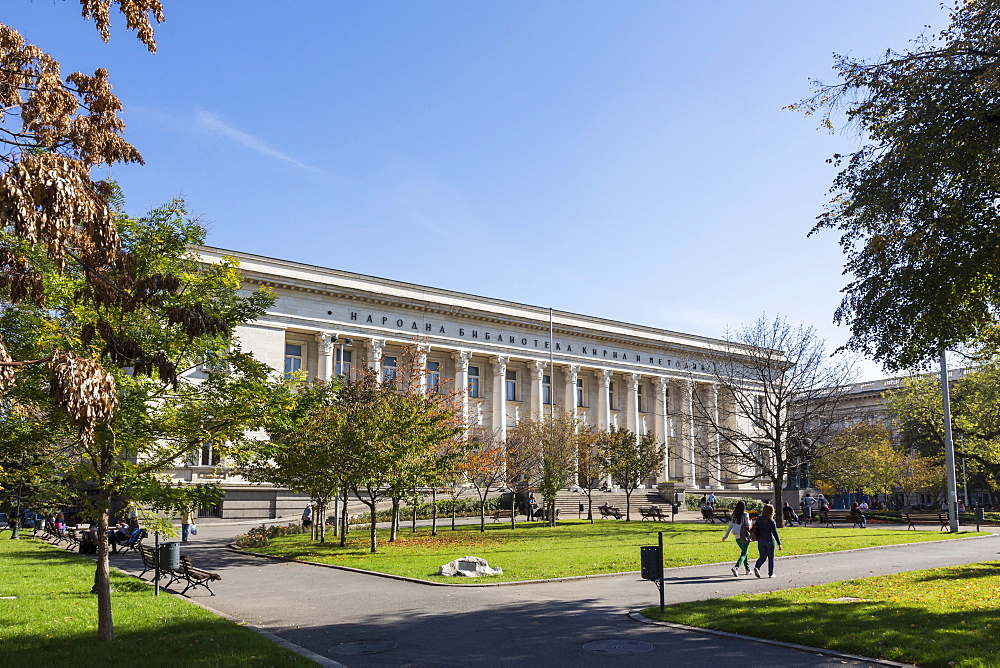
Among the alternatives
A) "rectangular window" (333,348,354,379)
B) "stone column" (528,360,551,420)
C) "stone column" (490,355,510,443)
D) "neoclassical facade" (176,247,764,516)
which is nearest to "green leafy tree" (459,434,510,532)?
"neoclassical facade" (176,247,764,516)

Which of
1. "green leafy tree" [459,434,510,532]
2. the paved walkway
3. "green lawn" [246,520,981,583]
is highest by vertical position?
"green leafy tree" [459,434,510,532]

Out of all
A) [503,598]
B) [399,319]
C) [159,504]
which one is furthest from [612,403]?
[159,504]

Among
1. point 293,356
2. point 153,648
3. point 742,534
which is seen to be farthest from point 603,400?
point 153,648

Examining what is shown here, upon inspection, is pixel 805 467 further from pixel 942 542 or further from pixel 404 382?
pixel 404 382

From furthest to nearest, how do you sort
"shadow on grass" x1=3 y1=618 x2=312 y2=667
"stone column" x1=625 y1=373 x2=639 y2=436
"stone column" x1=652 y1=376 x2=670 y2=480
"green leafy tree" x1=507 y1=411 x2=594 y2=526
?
"stone column" x1=652 y1=376 x2=670 y2=480, "stone column" x1=625 y1=373 x2=639 y2=436, "green leafy tree" x1=507 y1=411 x2=594 y2=526, "shadow on grass" x1=3 y1=618 x2=312 y2=667

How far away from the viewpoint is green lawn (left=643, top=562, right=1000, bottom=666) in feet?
31.9

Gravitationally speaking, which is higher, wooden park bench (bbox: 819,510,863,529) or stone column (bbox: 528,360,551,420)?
stone column (bbox: 528,360,551,420)

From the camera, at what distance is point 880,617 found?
11.8 metres

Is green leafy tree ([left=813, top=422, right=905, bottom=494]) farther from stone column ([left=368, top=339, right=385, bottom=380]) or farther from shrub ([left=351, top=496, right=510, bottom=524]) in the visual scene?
stone column ([left=368, top=339, right=385, bottom=380])

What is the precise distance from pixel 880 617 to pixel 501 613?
19.7 ft

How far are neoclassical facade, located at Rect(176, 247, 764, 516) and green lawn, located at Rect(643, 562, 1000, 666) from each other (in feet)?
96.9

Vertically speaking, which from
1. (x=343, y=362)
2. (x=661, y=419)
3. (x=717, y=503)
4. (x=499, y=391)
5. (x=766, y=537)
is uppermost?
(x=343, y=362)

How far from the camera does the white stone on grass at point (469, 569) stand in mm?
18266

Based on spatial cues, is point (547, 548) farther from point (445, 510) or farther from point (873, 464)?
point (873, 464)
